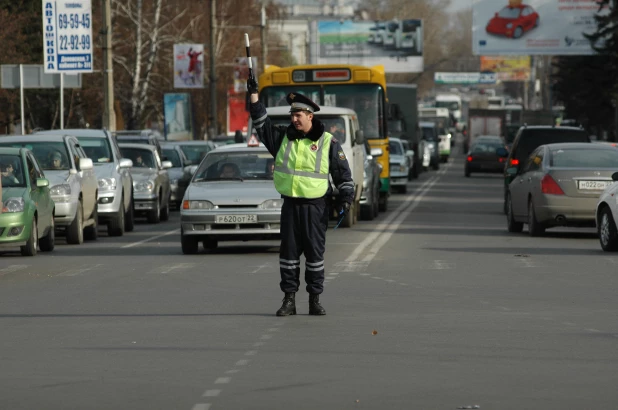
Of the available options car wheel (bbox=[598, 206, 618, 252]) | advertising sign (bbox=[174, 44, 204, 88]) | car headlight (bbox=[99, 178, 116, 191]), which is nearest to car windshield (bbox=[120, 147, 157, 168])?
car headlight (bbox=[99, 178, 116, 191])

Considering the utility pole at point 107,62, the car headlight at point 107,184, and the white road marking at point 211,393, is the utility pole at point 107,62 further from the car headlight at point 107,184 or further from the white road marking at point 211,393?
the white road marking at point 211,393

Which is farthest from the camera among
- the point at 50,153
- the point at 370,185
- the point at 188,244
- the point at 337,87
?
the point at 337,87

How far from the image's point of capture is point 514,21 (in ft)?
237

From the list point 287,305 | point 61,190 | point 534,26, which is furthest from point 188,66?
point 287,305

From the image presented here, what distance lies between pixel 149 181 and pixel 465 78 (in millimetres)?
141219

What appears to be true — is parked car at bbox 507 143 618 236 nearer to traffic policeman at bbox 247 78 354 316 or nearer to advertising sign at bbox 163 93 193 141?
traffic policeman at bbox 247 78 354 316

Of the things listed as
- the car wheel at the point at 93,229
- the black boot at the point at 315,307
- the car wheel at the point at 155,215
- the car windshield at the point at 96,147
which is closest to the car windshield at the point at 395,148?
the car wheel at the point at 155,215

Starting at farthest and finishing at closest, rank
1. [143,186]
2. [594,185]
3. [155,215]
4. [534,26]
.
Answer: [534,26] < [155,215] < [143,186] < [594,185]

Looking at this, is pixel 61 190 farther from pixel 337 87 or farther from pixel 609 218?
pixel 337 87

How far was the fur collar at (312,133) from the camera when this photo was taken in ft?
42.5

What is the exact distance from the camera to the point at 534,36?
237ft

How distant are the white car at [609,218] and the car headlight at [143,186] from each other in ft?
37.9

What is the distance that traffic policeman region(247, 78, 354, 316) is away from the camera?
1284cm

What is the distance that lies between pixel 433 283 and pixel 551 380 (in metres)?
6.97
